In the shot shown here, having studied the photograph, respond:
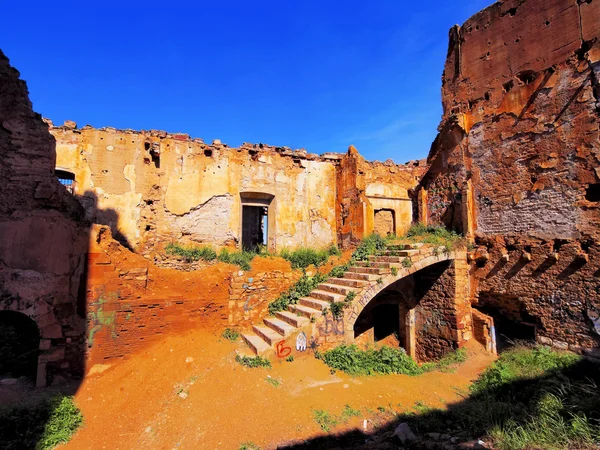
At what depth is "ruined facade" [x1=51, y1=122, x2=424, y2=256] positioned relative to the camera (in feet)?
33.1

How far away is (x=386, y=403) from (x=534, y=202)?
6397 mm

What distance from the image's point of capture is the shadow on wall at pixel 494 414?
14.8 ft

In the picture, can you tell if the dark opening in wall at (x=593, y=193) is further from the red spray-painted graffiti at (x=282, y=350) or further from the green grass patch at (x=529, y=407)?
the red spray-painted graffiti at (x=282, y=350)

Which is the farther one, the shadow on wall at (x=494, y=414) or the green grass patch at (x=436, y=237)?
the green grass patch at (x=436, y=237)

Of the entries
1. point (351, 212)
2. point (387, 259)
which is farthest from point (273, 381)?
point (351, 212)

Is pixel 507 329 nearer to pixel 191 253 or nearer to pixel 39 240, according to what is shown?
pixel 191 253

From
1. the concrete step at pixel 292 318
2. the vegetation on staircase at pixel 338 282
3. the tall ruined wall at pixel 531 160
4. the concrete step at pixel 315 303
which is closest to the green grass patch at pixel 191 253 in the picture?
the vegetation on staircase at pixel 338 282

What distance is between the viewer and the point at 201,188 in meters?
11.5

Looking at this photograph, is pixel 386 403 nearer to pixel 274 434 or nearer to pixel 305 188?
pixel 274 434

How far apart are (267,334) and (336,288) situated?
220 cm

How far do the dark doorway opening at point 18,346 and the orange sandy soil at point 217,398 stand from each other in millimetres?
1341

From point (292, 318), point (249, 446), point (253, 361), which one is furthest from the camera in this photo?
point (292, 318)

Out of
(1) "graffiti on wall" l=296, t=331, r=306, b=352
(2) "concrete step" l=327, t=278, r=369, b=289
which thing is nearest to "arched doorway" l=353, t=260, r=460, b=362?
(2) "concrete step" l=327, t=278, r=369, b=289

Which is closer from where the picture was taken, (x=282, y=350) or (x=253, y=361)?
(x=253, y=361)
